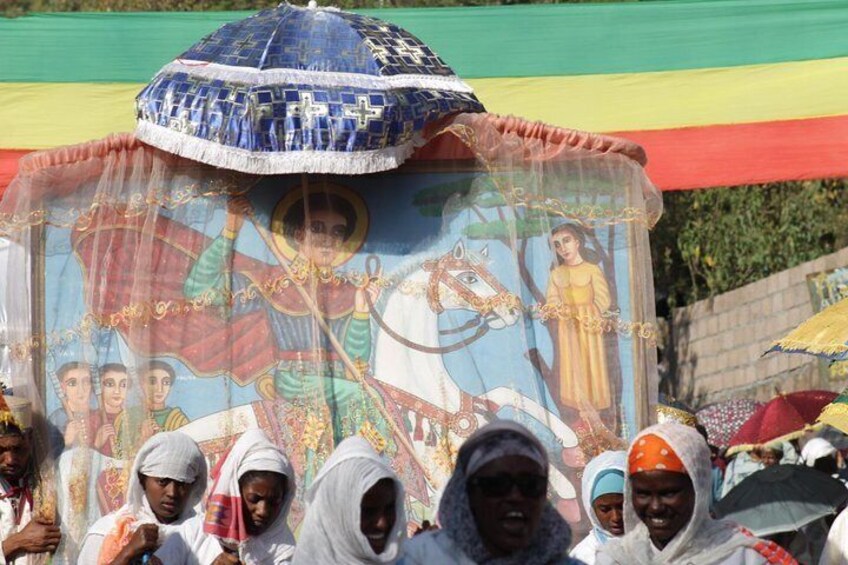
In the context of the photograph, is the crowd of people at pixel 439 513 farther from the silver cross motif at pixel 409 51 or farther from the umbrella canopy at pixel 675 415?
the silver cross motif at pixel 409 51

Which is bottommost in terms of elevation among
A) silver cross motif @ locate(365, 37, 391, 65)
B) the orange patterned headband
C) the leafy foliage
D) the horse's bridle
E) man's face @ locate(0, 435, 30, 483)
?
the orange patterned headband

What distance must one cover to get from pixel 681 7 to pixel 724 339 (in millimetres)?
9044

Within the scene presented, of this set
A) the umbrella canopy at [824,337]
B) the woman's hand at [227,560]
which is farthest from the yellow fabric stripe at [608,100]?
the woman's hand at [227,560]

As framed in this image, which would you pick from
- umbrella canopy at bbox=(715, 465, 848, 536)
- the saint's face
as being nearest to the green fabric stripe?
the saint's face

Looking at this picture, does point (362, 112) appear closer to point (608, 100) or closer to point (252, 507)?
point (608, 100)

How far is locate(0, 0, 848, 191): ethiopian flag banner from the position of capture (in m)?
9.80

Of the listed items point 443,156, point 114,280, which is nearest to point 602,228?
point 443,156

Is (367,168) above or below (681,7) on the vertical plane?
below

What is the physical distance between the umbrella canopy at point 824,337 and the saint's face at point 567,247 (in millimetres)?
1251

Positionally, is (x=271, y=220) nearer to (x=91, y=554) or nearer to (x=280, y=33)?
(x=280, y=33)

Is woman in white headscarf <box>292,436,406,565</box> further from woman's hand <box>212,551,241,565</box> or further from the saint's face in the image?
the saint's face

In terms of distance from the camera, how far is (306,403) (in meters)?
8.40

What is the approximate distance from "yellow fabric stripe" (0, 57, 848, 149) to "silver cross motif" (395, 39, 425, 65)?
4.78 ft

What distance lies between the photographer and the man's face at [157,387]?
27.6 ft
